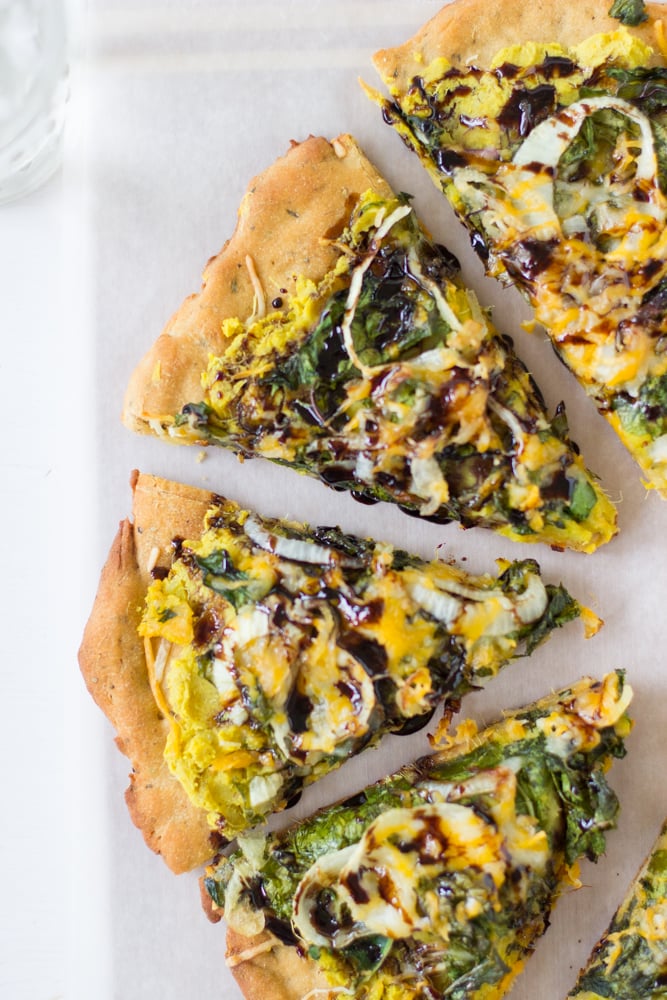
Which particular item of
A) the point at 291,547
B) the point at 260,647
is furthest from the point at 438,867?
the point at 291,547

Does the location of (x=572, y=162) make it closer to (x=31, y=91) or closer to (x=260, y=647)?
(x=260, y=647)

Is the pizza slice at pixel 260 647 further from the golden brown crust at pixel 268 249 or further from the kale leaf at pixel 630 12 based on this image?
the kale leaf at pixel 630 12

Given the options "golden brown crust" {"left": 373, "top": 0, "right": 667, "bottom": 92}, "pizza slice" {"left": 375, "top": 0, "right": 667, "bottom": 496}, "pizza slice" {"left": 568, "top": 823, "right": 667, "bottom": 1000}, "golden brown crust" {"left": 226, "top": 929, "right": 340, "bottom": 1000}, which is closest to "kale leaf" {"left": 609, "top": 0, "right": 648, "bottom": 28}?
"pizza slice" {"left": 375, "top": 0, "right": 667, "bottom": 496}

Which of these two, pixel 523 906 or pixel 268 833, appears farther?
pixel 268 833

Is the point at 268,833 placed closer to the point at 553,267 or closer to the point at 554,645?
the point at 554,645

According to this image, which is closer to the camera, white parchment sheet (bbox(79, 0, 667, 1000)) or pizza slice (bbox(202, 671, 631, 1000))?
pizza slice (bbox(202, 671, 631, 1000))

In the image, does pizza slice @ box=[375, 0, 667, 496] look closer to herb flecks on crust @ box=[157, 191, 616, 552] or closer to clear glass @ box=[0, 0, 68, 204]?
herb flecks on crust @ box=[157, 191, 616, 552]

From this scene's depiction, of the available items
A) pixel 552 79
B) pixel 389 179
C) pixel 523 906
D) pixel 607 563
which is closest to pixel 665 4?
pixel 552 79
